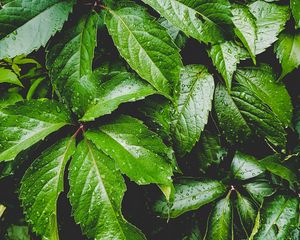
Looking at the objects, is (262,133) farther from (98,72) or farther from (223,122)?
(98,72)

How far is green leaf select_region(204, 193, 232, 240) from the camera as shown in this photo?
100 cm

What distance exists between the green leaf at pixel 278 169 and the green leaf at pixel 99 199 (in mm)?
444

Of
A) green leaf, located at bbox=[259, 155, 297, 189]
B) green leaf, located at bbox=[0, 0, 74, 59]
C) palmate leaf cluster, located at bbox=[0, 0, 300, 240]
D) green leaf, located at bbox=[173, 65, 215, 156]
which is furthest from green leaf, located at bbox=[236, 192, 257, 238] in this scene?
green leaf, located at bbox=[0, 0, 74, 59]

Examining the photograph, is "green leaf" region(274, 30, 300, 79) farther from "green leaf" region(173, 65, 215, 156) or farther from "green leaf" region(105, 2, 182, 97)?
"green leaf" region(105, 2, 182, 97)

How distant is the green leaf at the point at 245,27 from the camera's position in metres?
0.95

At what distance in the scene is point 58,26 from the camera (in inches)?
35.9

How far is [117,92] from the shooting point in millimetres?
886

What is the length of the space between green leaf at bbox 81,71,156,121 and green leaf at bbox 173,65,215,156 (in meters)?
0.15

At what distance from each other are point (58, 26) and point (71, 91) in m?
0.19

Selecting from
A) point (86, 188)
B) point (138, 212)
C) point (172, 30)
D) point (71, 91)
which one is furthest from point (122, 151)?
point (172, 30)

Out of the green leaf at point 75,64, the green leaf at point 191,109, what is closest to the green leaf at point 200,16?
the green leaf at point 191,109

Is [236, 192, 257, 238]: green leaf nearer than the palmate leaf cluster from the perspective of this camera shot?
No

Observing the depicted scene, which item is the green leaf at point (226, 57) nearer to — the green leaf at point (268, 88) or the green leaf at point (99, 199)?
the green leaf at point (268, 88)

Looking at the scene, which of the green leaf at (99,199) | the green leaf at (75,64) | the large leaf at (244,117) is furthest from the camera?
the large leaf at (244,117)
